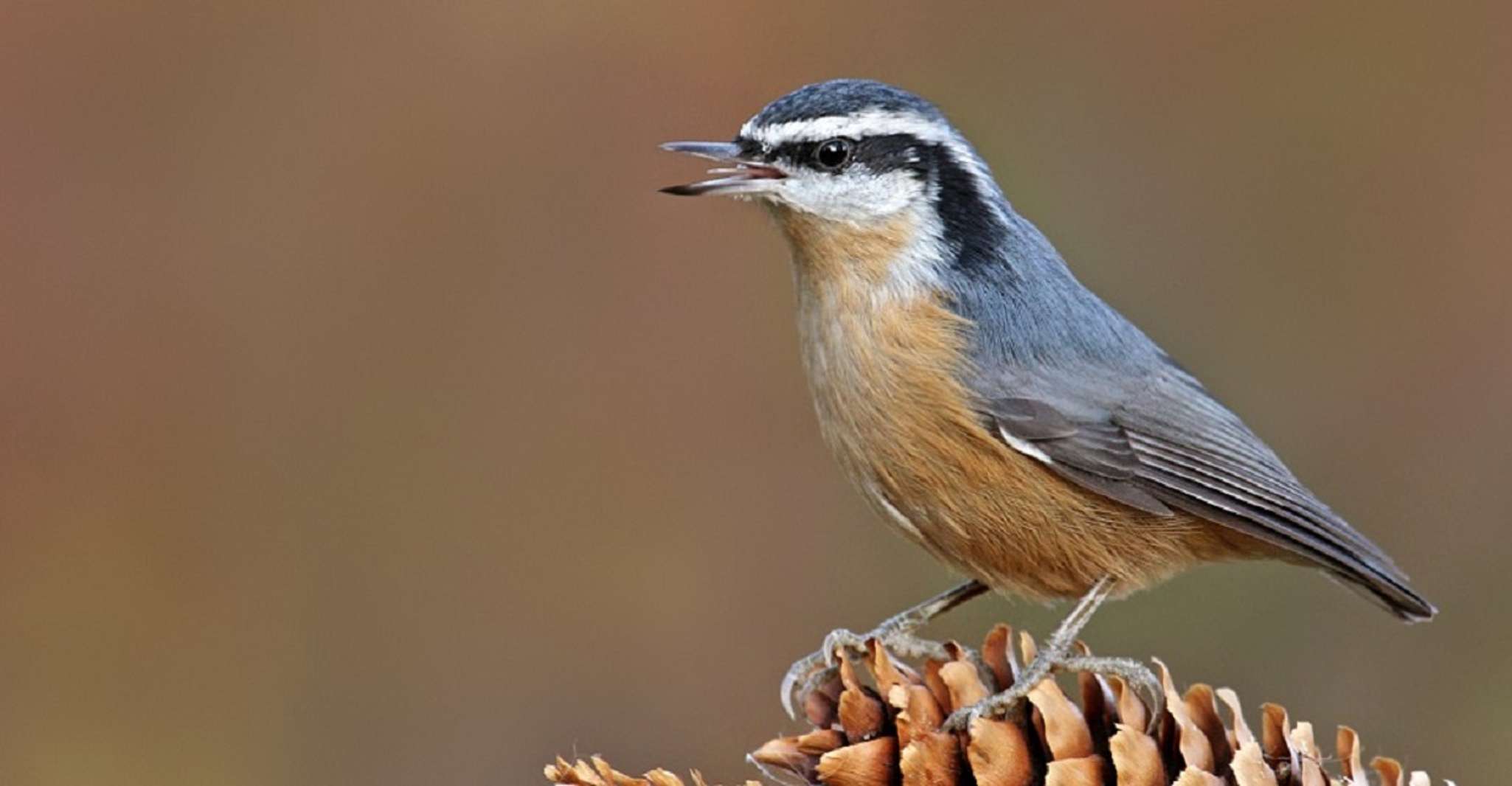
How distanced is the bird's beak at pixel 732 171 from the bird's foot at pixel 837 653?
1.93 feet

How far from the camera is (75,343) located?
305 centimetres

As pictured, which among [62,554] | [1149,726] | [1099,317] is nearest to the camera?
[1149,726]

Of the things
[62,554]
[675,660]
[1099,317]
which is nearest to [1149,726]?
[1099,317]

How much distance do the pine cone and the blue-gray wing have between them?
19.8 inches

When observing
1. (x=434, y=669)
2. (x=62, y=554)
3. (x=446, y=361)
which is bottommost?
(x=434, y=669)

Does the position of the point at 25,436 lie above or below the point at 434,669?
above

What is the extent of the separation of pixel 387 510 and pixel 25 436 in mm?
546

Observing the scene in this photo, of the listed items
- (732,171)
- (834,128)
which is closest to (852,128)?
(834,128)

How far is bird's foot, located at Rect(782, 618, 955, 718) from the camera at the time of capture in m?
2.19

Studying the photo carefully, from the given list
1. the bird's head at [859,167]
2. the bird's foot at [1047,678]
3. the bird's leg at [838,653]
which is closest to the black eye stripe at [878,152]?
the bird's head at [859,167]

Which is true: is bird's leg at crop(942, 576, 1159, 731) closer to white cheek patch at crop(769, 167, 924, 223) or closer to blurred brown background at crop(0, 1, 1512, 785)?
white cheek patch at crop(769, 167, 924, 223)

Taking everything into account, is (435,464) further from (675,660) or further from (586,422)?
(675,660)

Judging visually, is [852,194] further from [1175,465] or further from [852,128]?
[1175,465]

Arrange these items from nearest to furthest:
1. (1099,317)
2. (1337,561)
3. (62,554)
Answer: (1337,561) → (1099,317) → (62,554)
